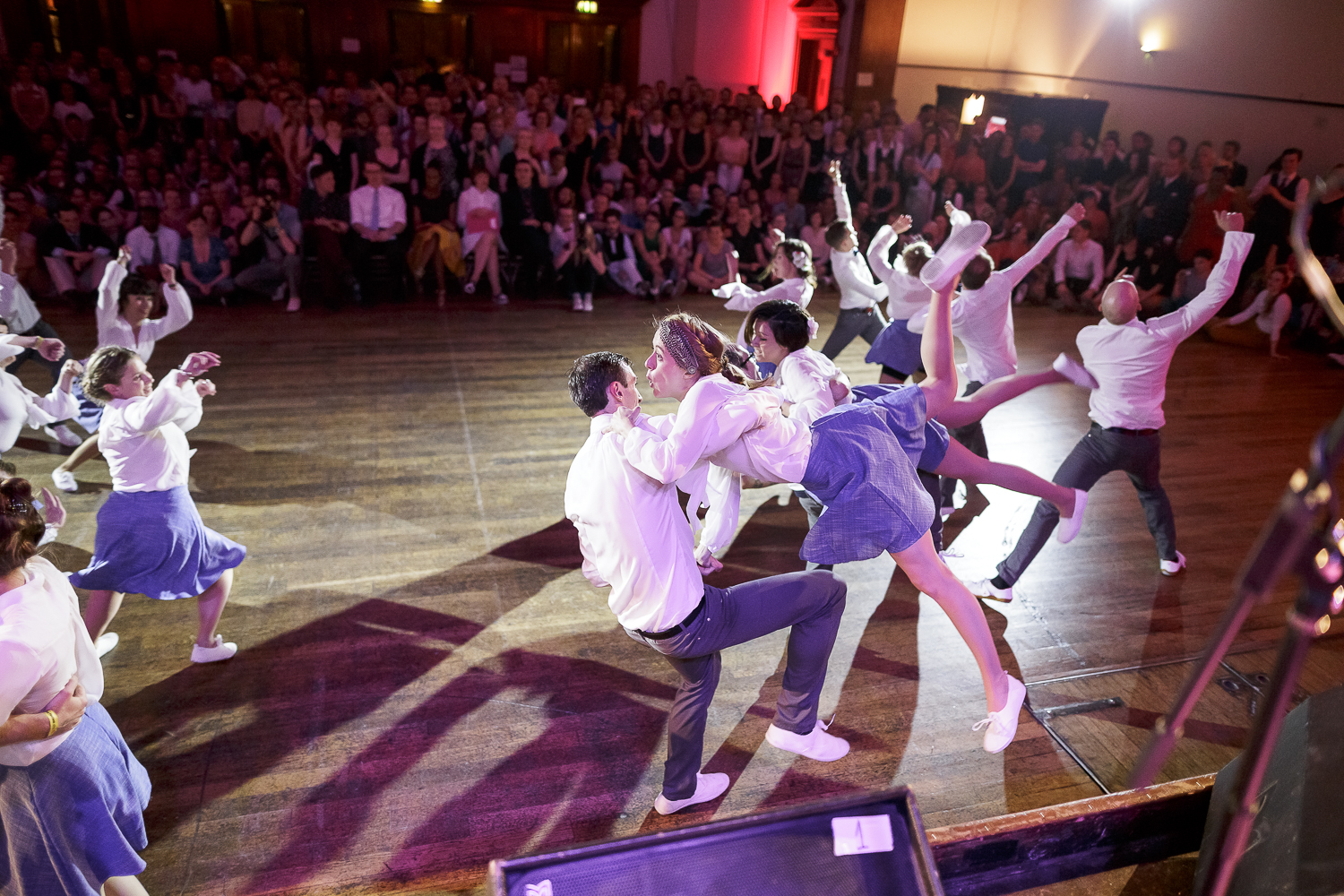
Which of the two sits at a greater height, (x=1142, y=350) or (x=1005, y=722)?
(x=1142, y=350)

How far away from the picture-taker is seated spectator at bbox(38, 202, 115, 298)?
6.22 meters

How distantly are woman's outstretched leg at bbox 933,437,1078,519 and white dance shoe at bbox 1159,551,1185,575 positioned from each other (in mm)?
824

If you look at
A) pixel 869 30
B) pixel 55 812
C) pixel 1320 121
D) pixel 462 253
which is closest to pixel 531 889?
pixel 55 812

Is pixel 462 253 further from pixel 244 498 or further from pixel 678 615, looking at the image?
pixel 678 615

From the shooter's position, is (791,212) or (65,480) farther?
(791,212)

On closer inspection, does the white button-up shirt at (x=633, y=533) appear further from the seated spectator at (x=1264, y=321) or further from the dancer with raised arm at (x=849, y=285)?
the seated spectator at (x=1264, y=321)

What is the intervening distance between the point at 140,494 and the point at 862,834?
7.54 feet

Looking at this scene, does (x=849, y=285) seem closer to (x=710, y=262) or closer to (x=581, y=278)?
(x=581, y=278)

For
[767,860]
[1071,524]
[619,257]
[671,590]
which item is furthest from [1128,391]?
[619,257]

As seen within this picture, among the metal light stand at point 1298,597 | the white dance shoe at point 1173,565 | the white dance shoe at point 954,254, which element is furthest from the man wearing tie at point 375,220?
the metal light stand at point 1298,597

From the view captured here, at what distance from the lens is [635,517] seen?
2.03m

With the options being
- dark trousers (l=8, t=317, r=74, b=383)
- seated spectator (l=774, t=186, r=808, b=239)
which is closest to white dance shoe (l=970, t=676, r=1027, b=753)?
dark trousers (l=8, t=317, r=74, b=383)

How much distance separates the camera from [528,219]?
7.42 meters

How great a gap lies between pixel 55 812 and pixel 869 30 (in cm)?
1209
